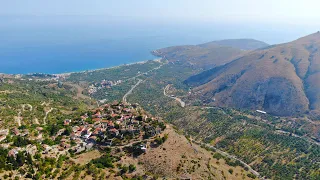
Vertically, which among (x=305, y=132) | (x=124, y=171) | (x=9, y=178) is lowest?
(x=305, y=132)

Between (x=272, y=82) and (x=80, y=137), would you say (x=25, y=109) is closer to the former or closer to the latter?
(x=80, y=137)

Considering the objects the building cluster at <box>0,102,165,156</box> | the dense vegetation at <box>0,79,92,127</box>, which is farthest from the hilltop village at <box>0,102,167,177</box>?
the dense vegetation at <box>0,79,92,127</box>

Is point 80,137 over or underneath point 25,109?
underneath

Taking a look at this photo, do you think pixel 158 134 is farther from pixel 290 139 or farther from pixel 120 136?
pixel 290 139

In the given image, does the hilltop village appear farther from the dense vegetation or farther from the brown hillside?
the brown hillside

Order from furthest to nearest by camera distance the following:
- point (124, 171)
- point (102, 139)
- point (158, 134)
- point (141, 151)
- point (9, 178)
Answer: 1. point (158, 134)
2. point (102, 139)
3. point (141, 151)
4. point (124, 171)
5. point (9, 178)

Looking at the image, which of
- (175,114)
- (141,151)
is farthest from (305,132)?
(141,151)

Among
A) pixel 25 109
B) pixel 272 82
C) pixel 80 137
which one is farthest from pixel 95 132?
pixel 272 82

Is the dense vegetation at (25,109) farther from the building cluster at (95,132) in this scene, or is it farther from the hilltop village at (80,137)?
the building cluster at (95,132)

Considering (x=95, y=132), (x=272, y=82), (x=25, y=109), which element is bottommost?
(x=272, y=82)
